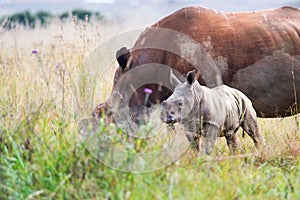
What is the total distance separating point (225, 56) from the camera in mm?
5449

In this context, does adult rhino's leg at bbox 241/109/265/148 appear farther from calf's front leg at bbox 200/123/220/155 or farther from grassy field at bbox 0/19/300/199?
calf's front leg at bbox 200/123/220/155

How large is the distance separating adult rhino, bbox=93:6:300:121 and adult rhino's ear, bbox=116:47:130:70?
→ 15 millimetres

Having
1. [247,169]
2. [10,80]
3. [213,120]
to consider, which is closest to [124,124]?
[213,120]

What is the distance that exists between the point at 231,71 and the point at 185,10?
80 centimetres

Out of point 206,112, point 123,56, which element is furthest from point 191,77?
point 123,56

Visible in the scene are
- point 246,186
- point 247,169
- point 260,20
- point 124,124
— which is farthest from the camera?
point 260,20

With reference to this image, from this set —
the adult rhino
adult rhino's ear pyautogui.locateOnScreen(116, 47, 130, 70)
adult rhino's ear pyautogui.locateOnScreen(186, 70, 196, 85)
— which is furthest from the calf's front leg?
adult rhino's ear pyautogui.locateOnScreen(116, 47, 130, 70)

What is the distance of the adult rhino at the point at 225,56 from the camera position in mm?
5359

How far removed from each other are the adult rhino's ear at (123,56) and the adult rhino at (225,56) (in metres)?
0.01

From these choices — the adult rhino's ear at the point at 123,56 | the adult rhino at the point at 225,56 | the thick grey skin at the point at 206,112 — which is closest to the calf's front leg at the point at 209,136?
the thick grey skin at the point at 206,112

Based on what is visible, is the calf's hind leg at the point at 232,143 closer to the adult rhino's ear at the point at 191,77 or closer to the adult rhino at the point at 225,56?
the adult rhino at the point at 225,56

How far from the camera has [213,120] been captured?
458 centimetres

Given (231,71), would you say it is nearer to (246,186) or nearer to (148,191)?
(246,186)

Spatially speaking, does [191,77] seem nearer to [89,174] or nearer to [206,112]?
[206,112]
